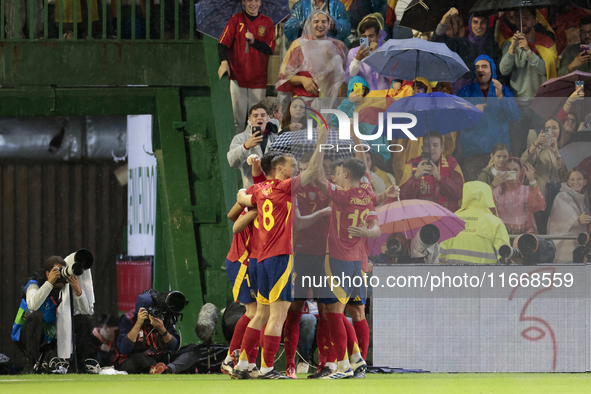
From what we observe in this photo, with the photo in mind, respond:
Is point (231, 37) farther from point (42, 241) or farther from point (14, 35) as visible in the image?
point (42, 241)

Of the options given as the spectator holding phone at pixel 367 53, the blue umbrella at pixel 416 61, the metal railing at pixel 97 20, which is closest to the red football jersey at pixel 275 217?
the blue umbrella at pixel 416 61

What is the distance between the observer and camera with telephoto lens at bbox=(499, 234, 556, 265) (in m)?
6.59

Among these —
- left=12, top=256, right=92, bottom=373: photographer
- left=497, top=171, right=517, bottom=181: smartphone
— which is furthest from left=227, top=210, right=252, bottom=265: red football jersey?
left=497, top=171, right=517, bottom=181: smartphone

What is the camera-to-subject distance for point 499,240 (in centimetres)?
671

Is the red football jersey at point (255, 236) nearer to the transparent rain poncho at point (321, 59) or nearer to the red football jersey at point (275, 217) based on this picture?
the red football jersey at point (275, 217)

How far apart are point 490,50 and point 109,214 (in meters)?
6.31

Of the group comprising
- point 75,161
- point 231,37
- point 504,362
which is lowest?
point 504,362

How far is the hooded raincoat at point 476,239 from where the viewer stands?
665 centimetres

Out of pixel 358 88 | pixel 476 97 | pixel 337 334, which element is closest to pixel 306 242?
pixel 337 334

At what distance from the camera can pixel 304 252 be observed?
6.17 m

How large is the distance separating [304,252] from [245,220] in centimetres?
52

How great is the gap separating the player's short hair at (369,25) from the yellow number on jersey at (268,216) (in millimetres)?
2924

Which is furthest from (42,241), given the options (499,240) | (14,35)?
(499,240)

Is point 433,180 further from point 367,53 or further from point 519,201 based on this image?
point 367,53
